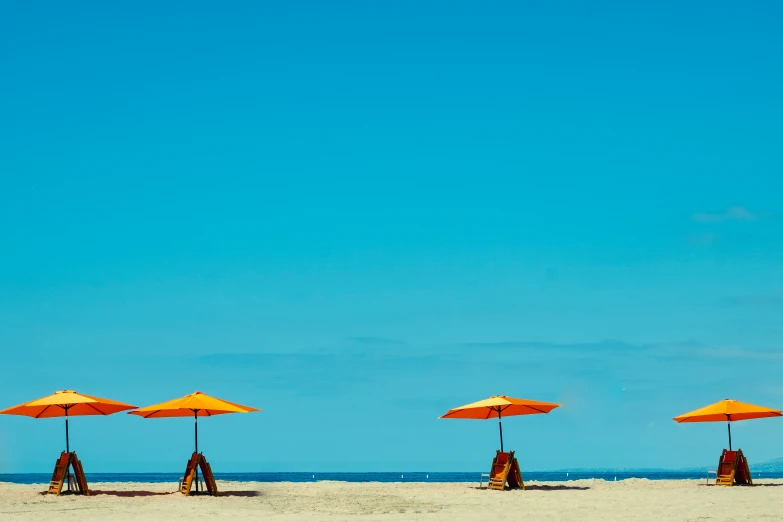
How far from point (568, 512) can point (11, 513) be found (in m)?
9.48

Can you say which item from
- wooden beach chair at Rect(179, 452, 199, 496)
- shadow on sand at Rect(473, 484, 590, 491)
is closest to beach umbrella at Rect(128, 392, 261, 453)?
wooden beach chair at Rect(179, 452, 199, 496)

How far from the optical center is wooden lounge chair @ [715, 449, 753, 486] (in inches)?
883

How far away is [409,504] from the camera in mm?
18344

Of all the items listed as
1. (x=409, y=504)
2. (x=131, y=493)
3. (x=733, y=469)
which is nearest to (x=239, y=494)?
(x=131, y=493)

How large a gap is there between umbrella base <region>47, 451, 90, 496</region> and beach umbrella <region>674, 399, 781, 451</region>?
14.3m

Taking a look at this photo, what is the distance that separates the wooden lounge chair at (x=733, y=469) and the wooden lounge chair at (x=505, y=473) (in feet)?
16.6

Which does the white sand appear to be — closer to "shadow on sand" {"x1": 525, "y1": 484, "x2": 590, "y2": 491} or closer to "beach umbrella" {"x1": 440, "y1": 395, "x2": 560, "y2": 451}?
"shadow on sand" {"x1": 525, "y1": 484, "x2": 590, "y2": 491}

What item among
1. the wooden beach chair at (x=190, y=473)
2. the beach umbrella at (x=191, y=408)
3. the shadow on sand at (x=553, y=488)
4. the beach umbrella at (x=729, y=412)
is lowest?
the shadow on sand at (x=553, y=488)

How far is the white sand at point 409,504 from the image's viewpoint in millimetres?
15430

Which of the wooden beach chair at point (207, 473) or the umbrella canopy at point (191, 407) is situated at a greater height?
the umbrella canopy at point (191, 407)

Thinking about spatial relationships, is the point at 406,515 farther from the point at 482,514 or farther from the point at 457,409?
the point at 457,409

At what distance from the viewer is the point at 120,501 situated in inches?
725

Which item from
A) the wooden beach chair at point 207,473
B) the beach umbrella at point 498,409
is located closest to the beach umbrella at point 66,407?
the wooden beach chair at point 207,473

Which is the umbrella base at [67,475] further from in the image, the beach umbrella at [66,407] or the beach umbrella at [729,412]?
the beach umbrella at [729,412]
